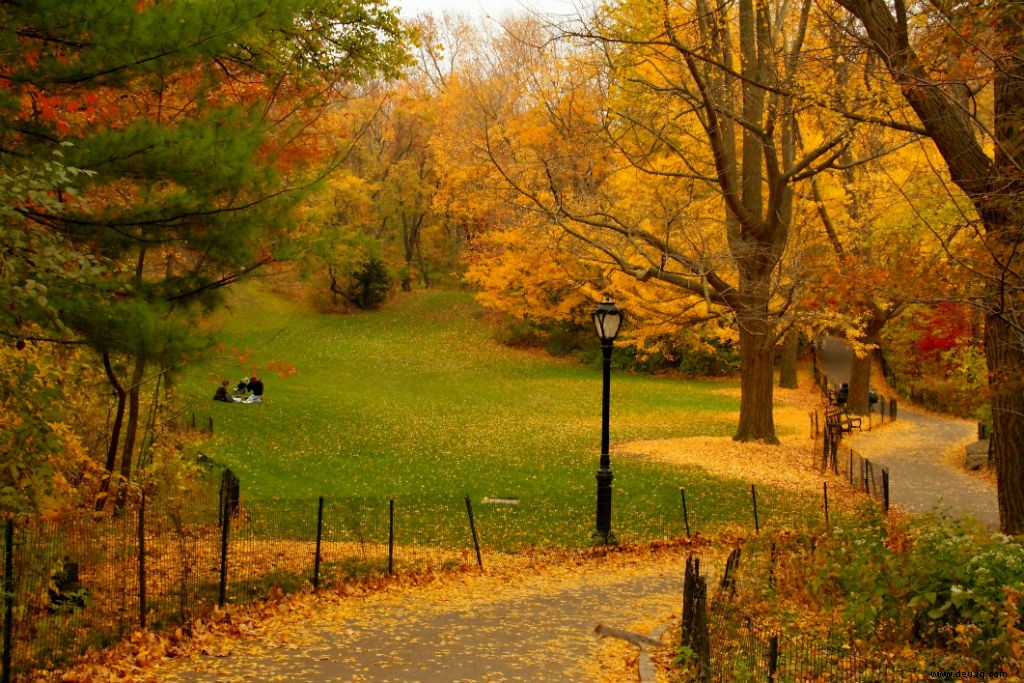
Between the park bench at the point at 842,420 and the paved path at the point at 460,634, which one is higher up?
the park bench at the point at 842,420

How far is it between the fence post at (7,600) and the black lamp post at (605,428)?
8.79 meters

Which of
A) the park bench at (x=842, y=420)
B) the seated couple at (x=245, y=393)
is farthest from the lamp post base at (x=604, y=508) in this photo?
the seated couple at (x=245, y=393)

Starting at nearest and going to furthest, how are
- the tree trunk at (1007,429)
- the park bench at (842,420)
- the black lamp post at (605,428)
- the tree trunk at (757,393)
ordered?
the tree trunk at (1007,429) → the black lamp post at (605,428) → the tree trunk at (757,393) → the park bench at (842,420)

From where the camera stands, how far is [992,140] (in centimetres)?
1052

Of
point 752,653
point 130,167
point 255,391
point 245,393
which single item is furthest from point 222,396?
point 752,653

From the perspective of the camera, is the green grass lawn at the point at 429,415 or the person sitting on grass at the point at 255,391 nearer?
the green grass lawn at the point at 429,415

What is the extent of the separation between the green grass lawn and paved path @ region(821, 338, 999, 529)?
14.4ft

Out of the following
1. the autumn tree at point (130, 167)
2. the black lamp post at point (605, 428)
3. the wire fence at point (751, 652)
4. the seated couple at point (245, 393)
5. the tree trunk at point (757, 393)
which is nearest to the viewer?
the wire fence at point (751, 652)

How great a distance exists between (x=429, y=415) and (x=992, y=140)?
2368 cm

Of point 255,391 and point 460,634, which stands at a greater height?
point 255,391

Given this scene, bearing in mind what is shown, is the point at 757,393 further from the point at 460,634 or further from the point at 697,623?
the point at 697,623

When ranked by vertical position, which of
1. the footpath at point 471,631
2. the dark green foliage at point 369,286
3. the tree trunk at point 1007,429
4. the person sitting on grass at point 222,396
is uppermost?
the dark green foliage at point 369,286

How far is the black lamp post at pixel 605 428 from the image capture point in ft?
47.5

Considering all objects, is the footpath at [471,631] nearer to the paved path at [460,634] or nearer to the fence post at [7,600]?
the paved path at [460,634]
